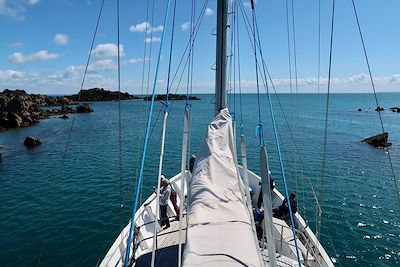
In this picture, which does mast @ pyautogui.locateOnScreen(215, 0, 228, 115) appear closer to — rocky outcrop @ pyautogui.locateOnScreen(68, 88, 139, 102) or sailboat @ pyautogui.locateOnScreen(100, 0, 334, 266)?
sailboat @ pyautogui.locateOnScreen(100, 0, 334, 266)

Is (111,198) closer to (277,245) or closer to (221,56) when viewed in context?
(277,245)

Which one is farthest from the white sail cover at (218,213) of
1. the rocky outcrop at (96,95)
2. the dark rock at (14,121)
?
the rocky outcrop at (96,95)

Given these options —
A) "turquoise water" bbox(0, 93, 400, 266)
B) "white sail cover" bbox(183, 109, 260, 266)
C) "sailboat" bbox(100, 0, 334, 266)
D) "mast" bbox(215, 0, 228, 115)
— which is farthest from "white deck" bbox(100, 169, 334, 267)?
"mast" bbox(215, 0, 228, 115)

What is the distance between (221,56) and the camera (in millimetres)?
7633

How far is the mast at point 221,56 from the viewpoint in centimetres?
733

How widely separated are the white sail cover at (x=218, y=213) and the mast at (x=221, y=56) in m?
1.44

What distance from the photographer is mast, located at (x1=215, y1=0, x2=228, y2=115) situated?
24.1ft

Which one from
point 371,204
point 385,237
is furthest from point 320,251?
point 371,204

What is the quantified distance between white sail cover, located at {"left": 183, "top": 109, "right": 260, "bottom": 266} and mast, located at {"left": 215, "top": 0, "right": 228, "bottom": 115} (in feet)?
4.73

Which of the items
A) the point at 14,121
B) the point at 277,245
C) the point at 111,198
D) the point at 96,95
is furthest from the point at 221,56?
the point at 96,95

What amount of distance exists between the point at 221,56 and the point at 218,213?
436 cm

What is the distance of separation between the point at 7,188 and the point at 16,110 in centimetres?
4368

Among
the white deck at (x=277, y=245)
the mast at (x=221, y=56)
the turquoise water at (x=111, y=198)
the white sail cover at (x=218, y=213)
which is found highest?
the mast at (x=221, y=56)

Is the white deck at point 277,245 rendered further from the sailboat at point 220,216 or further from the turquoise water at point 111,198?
the turquoise water at point 111,198
